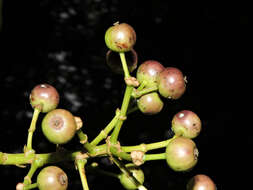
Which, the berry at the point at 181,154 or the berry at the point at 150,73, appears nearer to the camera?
the berry at the point at 181,154

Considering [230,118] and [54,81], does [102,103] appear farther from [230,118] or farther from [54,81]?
[230,118]

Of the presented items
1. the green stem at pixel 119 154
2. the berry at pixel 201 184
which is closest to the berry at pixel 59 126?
the green stem at pixel 119 154

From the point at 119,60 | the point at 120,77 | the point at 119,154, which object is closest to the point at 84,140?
the point at 119,154

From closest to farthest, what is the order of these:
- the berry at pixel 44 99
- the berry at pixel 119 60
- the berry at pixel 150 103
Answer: the berry at pixel 44 99 < the berry at pixel 150 103 < the berry at pixel 119 60

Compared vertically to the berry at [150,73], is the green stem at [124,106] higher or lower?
lower

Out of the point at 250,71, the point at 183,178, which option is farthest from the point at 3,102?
the point at 250,71

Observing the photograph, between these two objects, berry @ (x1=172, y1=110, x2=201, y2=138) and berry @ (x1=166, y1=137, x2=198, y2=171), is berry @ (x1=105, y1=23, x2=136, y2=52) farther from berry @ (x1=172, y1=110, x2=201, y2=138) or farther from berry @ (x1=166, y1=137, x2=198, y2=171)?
berry @ (x1=166, y1=137, x2=198, y2=171)

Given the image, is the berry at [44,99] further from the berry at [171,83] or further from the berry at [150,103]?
the berry at [171,83]
